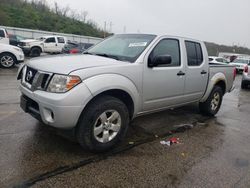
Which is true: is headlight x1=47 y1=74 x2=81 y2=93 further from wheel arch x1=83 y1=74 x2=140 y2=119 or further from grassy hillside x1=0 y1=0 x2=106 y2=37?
grassy hillside x1=0 y1=0 x2=106 y2=37

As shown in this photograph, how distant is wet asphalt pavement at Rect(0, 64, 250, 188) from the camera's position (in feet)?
9.65

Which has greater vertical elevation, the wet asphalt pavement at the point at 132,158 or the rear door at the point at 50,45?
the rear door at the point at 50,45

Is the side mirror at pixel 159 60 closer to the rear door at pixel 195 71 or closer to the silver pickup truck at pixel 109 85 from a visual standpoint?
the silver pickup truck at pixel 109 85

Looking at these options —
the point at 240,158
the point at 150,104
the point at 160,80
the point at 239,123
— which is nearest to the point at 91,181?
the point at 150,104

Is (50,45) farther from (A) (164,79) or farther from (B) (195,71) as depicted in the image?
(A) (164,79)

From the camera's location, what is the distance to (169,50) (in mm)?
4516

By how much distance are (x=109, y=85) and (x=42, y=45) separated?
19.0 meters

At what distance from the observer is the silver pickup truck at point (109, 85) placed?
311 cm

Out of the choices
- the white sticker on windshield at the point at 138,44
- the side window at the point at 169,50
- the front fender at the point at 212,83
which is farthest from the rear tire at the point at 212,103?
the white sticker on windshield at the point at 138,44

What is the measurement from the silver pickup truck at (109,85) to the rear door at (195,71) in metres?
0.02

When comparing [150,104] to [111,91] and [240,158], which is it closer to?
[111,91]

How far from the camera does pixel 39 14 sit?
42.3 metres

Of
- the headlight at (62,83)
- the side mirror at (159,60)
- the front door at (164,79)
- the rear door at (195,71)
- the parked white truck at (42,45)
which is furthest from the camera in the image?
the parked white truck at (42,45)

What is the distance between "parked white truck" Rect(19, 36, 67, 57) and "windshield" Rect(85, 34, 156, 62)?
16622 millimetres
